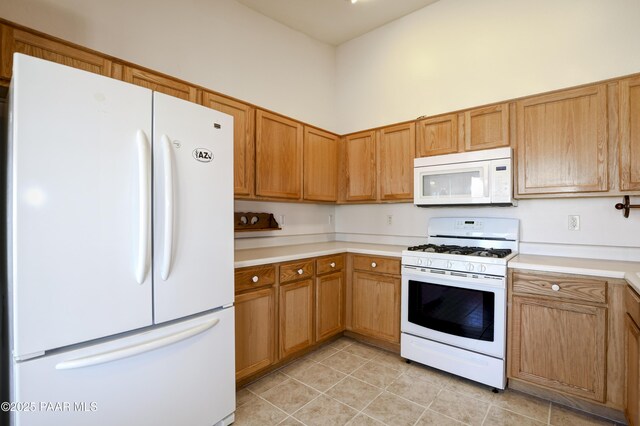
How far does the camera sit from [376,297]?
2762mm

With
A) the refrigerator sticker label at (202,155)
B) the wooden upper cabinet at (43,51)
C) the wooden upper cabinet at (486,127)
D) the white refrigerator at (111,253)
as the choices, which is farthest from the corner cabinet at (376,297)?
the wooden upper cabinet at (43,51)

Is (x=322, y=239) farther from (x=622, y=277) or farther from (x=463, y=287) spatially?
(x=622, y=277)

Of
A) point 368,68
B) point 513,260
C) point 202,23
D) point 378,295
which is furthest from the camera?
point 368,68

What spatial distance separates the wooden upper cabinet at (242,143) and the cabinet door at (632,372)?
2504mm

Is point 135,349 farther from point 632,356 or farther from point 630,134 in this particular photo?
point 630,134

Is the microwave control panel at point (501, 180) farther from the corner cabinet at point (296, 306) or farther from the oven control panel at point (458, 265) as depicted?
the corner cabinet at point (296, 306)

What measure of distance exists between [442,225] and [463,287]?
765 millimetres

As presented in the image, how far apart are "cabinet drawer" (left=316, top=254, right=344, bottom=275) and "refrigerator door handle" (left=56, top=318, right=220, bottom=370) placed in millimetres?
1191

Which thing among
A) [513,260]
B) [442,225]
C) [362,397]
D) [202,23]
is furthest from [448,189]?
[202,23]

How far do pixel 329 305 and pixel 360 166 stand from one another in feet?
4.94

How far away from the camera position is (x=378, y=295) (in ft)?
9.02

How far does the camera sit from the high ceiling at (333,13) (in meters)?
2.93

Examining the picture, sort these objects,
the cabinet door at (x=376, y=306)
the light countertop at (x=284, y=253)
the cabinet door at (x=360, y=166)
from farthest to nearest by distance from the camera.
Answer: the cabinet door at (x=360, y=166)
the cabinet door at (x=376, y=306)
the light countertop at (x=284, y=253)

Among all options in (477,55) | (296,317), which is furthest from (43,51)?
(477,55)
